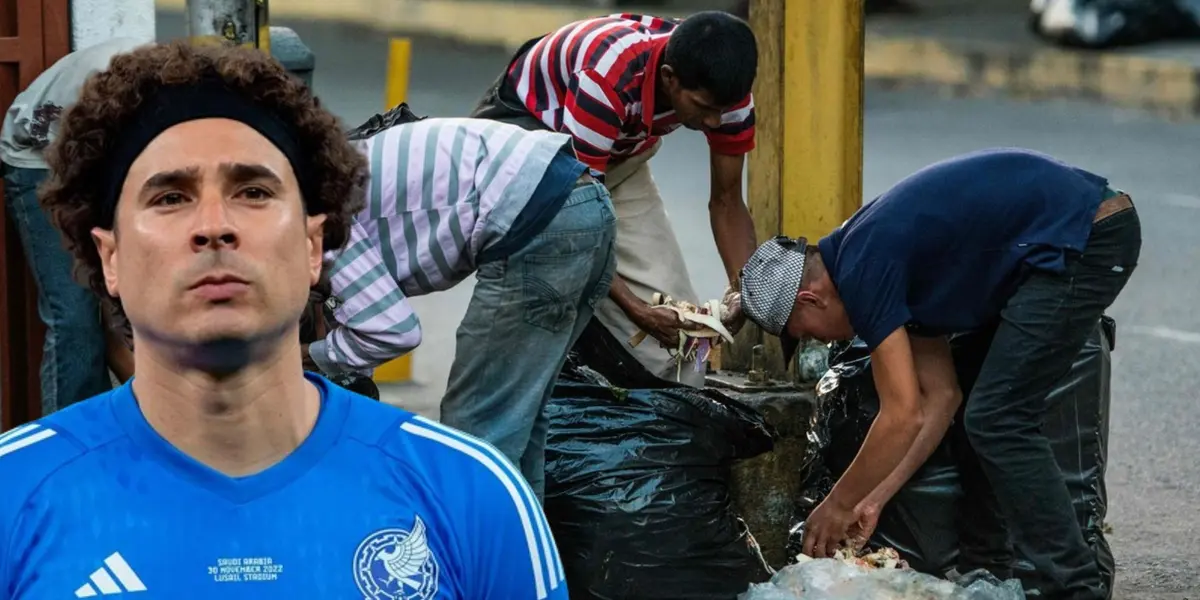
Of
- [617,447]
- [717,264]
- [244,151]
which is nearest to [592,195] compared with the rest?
[617,447]

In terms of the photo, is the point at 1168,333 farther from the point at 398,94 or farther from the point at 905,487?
the point at 905,487

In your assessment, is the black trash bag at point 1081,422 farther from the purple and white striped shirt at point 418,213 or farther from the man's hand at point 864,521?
the purple and white striped shirt at point 418,213

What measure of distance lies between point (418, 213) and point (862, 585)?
4.47 ft

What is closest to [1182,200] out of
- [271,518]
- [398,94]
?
[398,94]

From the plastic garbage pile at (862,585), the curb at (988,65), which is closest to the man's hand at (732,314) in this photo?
the plastic garbage pile at (862,585)

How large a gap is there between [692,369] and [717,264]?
356 cm

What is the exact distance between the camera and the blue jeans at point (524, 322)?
4.12m

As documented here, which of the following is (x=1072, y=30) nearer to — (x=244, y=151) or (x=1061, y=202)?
(x=1061, y=202)

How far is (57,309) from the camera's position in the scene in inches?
179

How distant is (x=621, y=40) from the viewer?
496cm

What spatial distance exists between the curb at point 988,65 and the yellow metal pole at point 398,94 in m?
7.22

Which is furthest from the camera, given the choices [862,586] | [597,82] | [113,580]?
[597,82]

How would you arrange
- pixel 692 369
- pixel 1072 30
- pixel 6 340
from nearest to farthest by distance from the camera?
pixel 6 340
pixel 692 369
pixel 1072 30

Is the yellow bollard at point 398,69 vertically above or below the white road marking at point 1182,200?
above
